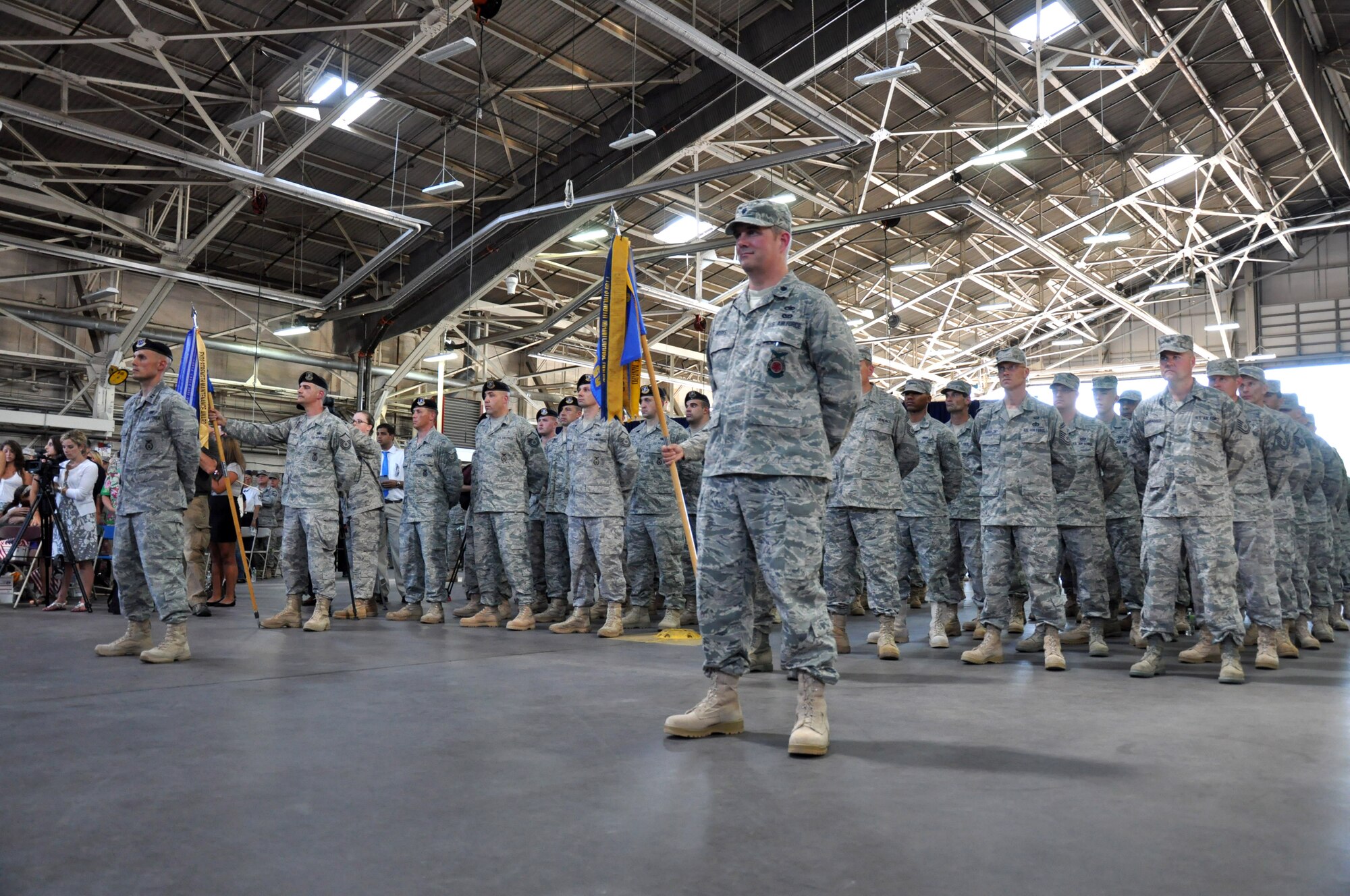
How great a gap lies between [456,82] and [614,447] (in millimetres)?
7448

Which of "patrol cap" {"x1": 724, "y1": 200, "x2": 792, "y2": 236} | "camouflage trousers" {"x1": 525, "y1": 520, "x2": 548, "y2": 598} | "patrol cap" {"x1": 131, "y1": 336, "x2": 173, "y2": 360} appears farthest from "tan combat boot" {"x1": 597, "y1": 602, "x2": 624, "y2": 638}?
"patrol cap" {"x1": 724, "y1": 200, "x2": 792, "y2": 236}

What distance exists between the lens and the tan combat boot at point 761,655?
15.0 feet

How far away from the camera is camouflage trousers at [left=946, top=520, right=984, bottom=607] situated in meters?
6.50

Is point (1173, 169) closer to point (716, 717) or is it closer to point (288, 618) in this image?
point (288, 618)

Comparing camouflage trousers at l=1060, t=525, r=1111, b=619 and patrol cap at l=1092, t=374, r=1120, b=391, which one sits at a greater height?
patrol cap at l=1092, t=374, r=1120, b=391

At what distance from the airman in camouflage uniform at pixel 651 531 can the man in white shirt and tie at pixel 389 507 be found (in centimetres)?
186

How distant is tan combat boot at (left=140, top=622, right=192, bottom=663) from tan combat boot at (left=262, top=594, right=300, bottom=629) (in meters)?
1.60

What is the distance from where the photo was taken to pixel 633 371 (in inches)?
215

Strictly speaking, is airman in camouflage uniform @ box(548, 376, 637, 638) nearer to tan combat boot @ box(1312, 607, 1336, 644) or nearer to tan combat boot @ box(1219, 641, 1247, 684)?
tan combat boot @ box(1219, 641, 1247, 684)

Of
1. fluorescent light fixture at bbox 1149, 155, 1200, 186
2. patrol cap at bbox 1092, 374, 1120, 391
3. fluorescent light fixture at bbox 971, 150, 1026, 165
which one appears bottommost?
patrol cap at bbox 1092, 374, 1120, 391

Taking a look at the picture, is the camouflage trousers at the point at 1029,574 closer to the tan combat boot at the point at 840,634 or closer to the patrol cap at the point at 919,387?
the tan combat boot at the point at 840,634

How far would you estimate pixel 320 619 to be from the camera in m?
6.41

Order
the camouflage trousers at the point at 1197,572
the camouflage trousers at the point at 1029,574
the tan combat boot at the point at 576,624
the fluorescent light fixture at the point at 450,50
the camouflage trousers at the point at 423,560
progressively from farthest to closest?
1. the fluorescent light fixture at the point at 450,50
2. the camouflage trousers at the point at 423,560
3. the tan combat boot at the point at 576,624
4. the camouflage trousers at the point at 1029,574
5. the camouflage trousers at the point at 1197,572

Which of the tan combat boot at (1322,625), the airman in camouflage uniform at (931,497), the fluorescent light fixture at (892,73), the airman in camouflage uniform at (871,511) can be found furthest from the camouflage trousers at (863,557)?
the fluorescent light fixture at (892,73)
